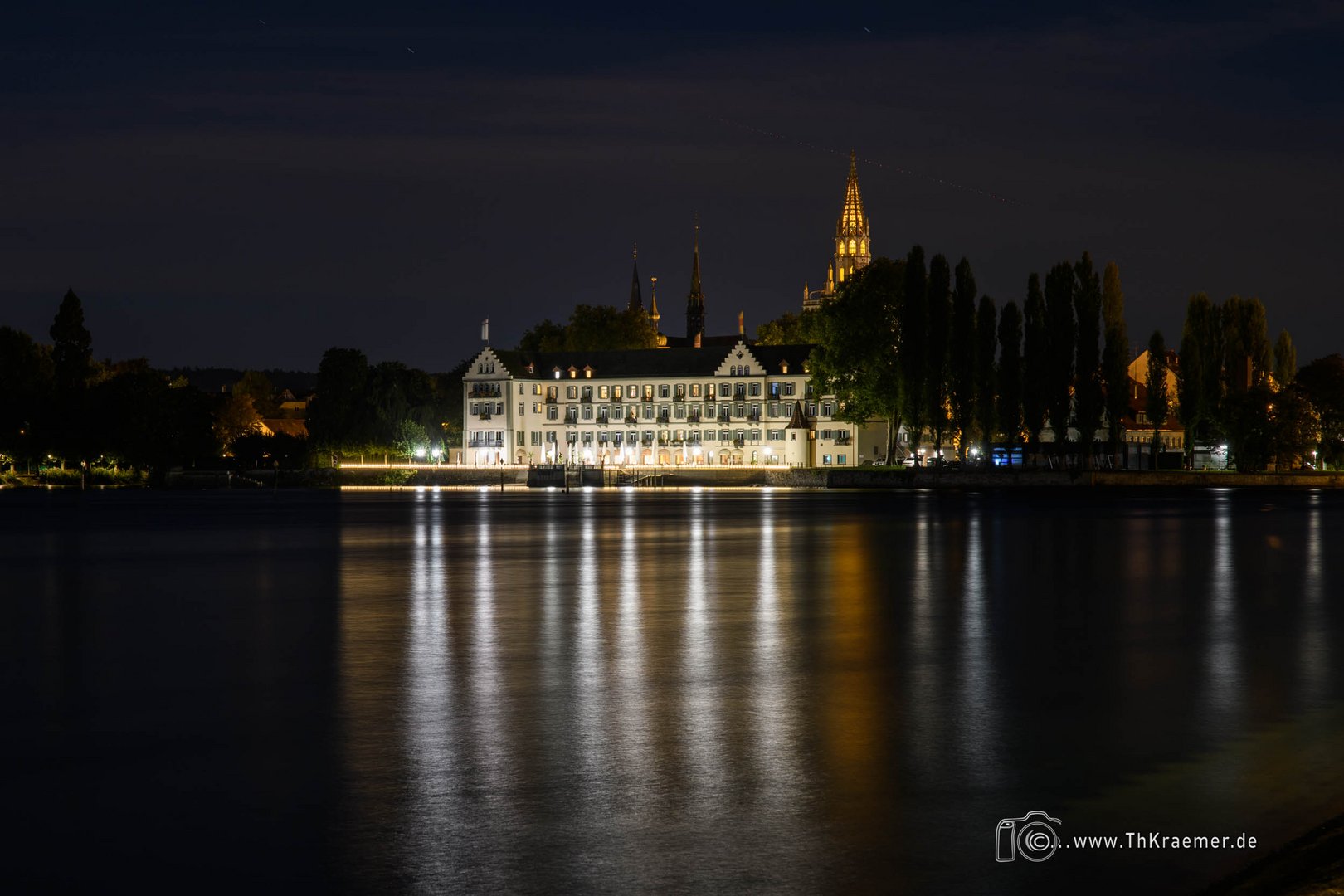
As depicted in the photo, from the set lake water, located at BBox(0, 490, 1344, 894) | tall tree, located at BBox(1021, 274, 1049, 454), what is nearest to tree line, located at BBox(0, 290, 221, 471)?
tall tree, located at BBox(1021, 274, 1049, 454)

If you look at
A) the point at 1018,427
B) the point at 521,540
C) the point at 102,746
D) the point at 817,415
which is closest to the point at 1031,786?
the point at 102,746

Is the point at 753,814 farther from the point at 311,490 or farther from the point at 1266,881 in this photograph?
the point at 311,490

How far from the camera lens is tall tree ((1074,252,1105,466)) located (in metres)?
96.8

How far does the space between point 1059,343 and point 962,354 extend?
622cm

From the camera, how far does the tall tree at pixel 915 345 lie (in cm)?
9906

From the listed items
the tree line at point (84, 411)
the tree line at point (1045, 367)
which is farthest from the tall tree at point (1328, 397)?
the tree line at point (84, 411)

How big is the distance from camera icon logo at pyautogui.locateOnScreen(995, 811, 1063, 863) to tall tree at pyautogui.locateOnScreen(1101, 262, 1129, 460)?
90.7m

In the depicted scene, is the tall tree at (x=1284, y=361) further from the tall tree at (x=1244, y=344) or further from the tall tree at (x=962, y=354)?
the tall tree at (x=962, y=354)

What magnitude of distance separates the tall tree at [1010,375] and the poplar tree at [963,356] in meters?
1.96

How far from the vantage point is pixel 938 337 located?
9906 cm

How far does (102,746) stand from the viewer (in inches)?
495

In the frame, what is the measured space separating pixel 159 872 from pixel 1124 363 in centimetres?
9498

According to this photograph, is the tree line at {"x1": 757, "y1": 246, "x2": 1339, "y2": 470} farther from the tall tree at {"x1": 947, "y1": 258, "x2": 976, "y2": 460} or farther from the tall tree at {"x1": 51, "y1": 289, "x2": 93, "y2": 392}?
the tall tree at {"x1": 51, "y1": 289, "x2": 93, "y2": 392}

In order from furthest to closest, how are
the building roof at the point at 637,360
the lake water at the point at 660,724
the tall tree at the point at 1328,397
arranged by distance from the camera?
the building roof at the point at 637,360 < the tall tree at the point at 1328,397 < the lake water at the point at 660,724
